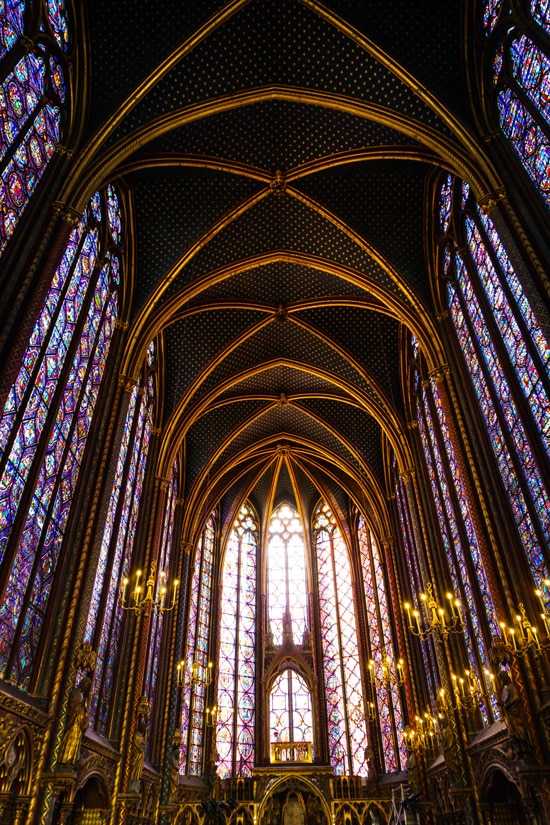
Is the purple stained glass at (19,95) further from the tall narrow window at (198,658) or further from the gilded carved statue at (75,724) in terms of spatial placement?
the tall narrow window at (198,658)

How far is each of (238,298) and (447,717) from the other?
13.2 metres

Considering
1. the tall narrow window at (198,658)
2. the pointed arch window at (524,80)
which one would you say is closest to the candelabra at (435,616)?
the pointed arch window at (524,80)

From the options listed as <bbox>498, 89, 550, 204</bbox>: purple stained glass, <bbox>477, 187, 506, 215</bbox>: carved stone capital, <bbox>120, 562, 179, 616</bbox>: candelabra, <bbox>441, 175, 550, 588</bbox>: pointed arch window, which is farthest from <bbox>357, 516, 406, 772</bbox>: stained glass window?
<bbox>498, 89, 550, 204</bbox>: purple stained glass

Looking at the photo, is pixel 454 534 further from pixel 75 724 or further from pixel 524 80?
pixel 524 80

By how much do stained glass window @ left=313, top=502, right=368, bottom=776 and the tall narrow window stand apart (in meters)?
4.90

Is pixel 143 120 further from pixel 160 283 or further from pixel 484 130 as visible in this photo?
pixel 484 130

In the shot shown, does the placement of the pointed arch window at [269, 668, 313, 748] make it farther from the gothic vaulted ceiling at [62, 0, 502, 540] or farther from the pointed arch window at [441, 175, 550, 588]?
the pointed arch window at [441, 175, 550, 588]

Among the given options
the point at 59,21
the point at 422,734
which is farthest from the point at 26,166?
the point at 422,734

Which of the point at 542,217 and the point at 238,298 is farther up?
the point at 238,298

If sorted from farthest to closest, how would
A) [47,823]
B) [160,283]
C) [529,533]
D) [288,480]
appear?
[288,480], [160,283], [529,533], [47,823]

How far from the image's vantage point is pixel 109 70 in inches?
504

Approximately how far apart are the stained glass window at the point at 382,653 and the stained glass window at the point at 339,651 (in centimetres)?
94

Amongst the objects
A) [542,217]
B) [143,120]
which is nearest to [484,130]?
[542,217]

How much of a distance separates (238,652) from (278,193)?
17.9 m
